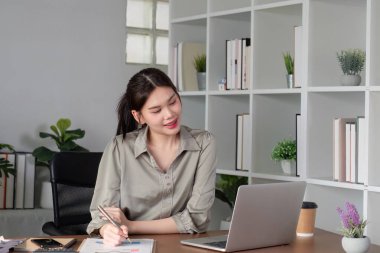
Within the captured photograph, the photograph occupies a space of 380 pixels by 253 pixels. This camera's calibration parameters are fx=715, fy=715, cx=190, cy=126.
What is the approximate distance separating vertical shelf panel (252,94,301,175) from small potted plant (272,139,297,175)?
0.13 metres

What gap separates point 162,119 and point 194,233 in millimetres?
447

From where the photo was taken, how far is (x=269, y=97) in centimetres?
376

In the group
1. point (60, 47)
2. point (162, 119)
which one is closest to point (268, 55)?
point (162, 119)

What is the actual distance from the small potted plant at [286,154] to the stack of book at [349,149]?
0.94 ft

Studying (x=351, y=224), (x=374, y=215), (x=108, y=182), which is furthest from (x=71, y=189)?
(x=351, y=224)

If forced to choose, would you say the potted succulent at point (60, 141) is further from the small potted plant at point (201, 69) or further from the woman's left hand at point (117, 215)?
the woman's left hand at point (117, 215)

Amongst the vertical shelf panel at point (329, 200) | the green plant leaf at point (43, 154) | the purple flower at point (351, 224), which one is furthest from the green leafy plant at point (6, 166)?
the purple flower at point (351, 224)

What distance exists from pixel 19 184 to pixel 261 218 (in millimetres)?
2537

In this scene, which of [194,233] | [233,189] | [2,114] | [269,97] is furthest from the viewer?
[2,114]

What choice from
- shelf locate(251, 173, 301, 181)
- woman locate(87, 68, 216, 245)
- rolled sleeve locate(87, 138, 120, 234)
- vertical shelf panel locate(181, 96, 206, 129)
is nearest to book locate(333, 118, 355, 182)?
shelf locate(251, 173, 301, 181)

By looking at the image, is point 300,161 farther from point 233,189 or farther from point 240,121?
point 233,189

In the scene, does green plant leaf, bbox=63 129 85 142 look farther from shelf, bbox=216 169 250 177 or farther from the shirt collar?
the shirt collar

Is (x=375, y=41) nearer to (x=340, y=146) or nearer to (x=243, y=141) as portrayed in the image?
(x=340, y=146)

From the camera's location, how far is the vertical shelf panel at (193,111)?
4.42m
